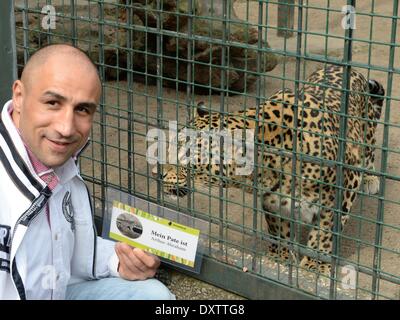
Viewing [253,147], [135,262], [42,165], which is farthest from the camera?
[253,147]

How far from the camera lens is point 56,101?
2.51 metres

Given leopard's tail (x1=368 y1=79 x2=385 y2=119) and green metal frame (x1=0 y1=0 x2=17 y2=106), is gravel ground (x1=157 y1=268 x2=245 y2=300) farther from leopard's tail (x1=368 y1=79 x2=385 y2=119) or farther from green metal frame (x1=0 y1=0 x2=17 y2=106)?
leopard's tail (x1=368 y1=79 x2=385 y2=119)

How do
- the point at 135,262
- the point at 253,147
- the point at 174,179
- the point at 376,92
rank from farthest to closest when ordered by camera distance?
the point at 376,92 < the point at 174,179 < the point at 253,147 < the point at 135,262

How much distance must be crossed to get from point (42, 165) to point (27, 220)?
0.65ft

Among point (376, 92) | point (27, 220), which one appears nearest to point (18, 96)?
point (27, 220)

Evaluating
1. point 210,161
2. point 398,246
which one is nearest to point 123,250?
point 210,161

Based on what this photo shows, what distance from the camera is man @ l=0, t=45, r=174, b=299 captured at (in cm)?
248

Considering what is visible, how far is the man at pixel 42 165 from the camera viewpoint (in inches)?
97.7

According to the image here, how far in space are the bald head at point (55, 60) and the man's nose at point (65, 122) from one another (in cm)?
14

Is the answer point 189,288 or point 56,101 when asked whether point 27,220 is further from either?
point 189,288

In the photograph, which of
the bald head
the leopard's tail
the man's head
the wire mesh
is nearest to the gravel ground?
the wire mesh

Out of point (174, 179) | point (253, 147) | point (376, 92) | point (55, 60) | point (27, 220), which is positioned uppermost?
point (55, 60)

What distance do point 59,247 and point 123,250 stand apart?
0.24m

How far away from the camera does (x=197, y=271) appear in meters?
3.93
